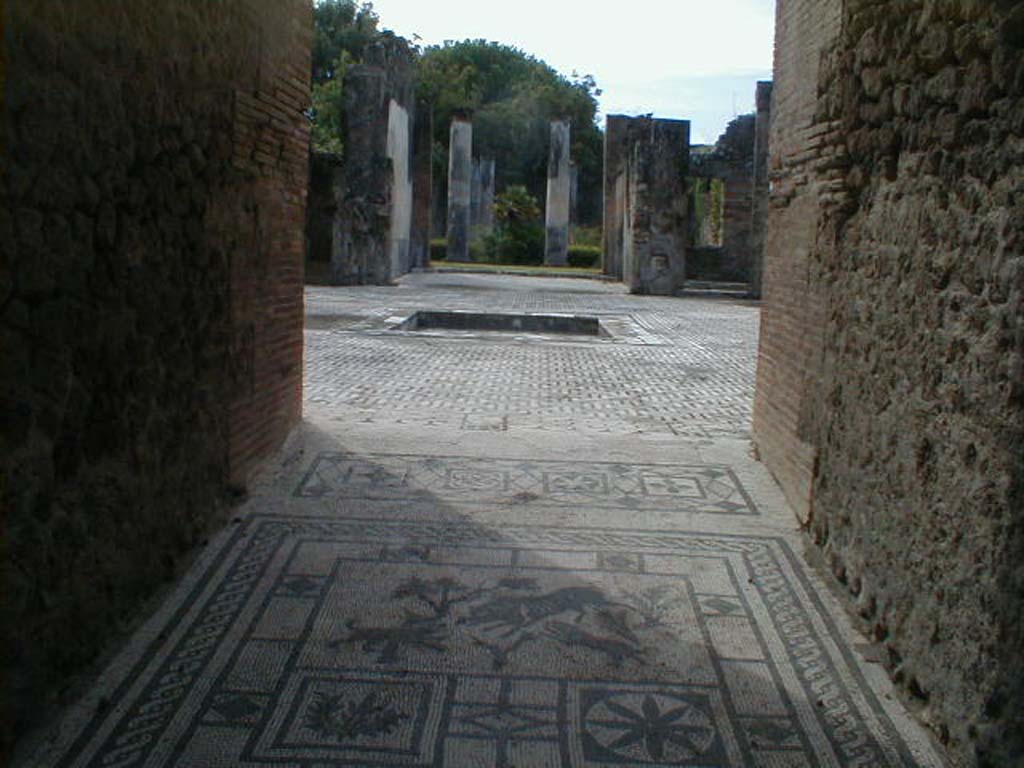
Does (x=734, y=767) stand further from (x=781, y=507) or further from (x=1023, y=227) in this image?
(x=781, y=507)

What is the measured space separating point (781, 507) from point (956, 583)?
1923mm

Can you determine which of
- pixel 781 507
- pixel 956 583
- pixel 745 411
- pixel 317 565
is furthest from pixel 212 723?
pixel 745 411

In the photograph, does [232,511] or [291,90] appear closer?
[232,511]

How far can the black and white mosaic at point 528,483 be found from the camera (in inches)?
178

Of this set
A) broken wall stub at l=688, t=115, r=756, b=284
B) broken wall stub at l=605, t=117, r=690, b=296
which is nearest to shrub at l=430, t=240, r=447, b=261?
broken wall stub at l=688, t=115, r=756, b=284

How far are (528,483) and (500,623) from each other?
141 centimetres

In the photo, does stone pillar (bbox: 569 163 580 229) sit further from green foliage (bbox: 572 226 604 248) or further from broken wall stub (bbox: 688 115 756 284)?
broken wall stub (bbox: 688 115 756 284)

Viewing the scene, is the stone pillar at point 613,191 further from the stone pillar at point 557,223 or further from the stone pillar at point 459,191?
the stone pillar at point 459,191

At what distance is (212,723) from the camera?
9.02 feet

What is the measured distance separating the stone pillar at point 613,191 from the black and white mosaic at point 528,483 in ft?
64.5

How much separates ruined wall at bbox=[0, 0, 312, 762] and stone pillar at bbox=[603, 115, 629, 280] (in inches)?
811

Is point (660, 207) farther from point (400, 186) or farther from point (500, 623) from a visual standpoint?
point (500, 623)

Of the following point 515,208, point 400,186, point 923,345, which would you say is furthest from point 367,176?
point 923,345

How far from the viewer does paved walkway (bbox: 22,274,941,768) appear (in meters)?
2.72
